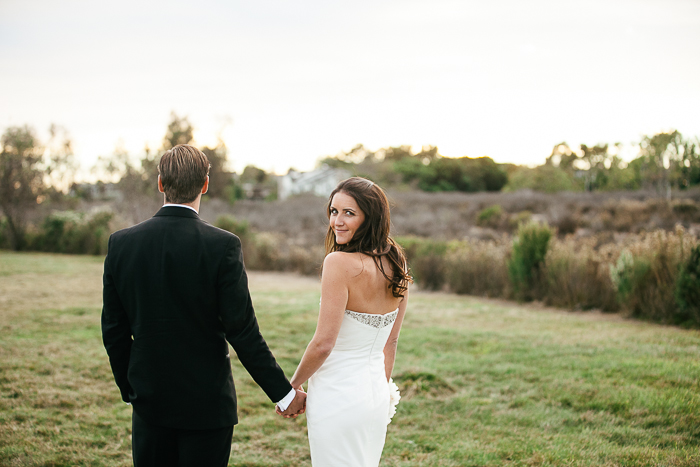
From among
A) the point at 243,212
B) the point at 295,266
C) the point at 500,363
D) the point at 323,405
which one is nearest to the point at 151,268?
the point at 323,405

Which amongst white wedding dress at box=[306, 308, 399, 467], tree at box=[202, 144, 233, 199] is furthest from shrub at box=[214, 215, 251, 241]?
white wedding dress at box=[306, 308, 399, 467]

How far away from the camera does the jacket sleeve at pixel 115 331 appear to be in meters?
2.24

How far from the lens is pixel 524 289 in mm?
10727

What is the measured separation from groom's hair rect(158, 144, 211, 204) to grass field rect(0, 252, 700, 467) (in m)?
2.55

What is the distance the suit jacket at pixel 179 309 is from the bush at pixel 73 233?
20017mm

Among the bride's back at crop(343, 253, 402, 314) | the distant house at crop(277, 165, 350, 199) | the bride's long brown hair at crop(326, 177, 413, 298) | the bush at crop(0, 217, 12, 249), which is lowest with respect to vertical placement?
the bush at crop(0, 217, 12, 249)

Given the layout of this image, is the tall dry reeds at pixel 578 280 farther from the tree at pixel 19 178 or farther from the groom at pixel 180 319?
the tree at pixel 19 178

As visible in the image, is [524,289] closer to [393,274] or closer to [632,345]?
[632,345]

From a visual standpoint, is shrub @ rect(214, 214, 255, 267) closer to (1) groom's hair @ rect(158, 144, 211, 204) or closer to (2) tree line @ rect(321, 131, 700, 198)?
(2) tree line @ rect(321, 131, 700, 198)

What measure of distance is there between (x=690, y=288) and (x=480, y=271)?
4640 millimetres

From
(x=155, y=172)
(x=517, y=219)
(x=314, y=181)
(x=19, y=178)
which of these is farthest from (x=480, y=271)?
(x=314, y=181)

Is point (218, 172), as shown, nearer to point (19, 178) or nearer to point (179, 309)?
point (19, 178)

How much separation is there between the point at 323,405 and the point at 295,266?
14.2 m

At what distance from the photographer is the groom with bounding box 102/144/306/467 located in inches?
84.3
